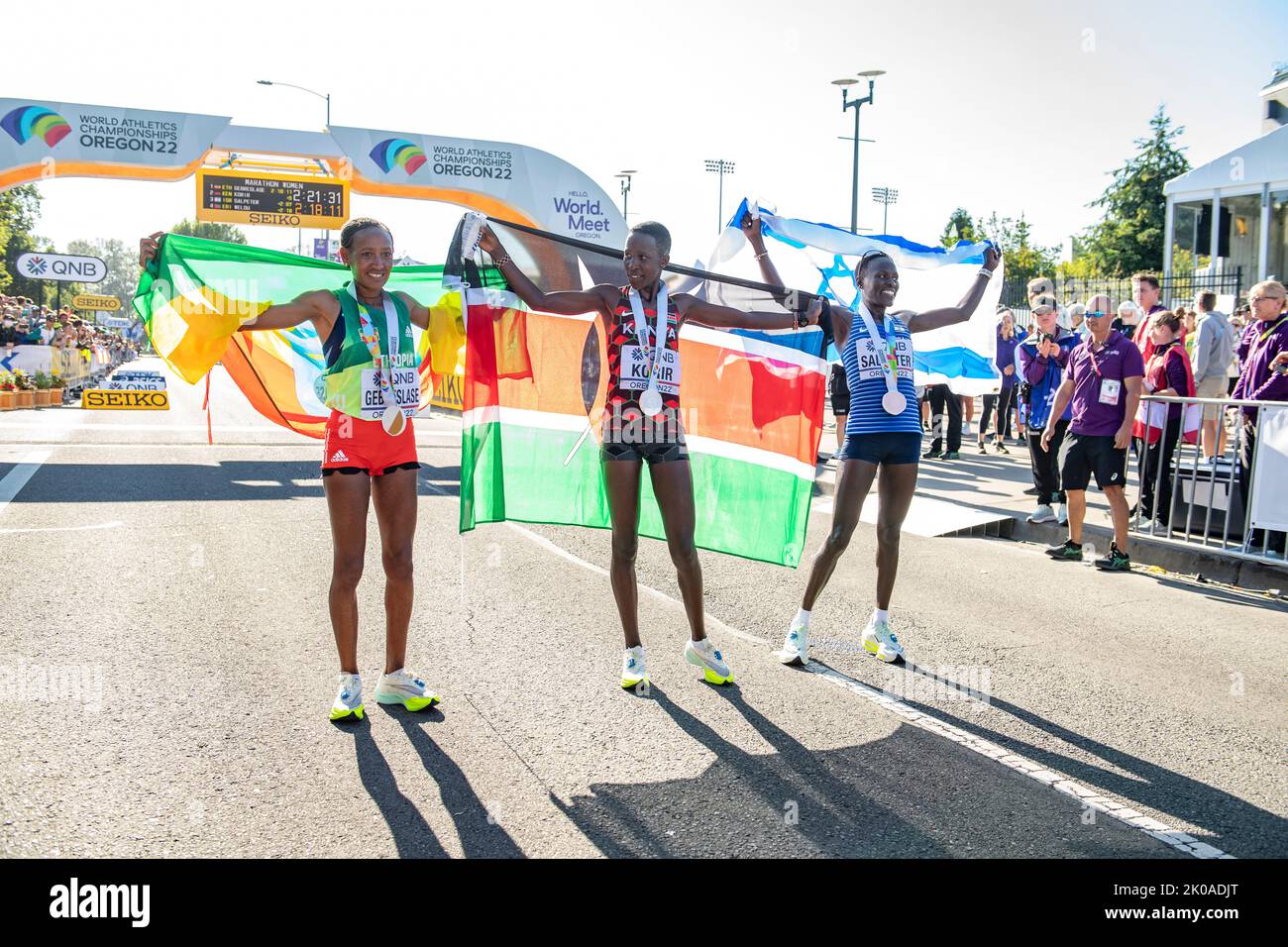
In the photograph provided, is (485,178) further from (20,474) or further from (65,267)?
(20,474)

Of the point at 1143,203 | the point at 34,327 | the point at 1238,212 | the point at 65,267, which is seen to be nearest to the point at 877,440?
the point at 65,267

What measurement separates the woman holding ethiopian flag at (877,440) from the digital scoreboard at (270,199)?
1863 cm

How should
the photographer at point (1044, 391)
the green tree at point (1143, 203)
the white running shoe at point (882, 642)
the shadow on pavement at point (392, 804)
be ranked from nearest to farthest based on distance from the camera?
the shadow on pavement at point (392, 804)
the white running shoe at point (882, 642)
the photographer at point (1044, 391)
the green tree at point (1143, 203)

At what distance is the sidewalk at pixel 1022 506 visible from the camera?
8.98 m

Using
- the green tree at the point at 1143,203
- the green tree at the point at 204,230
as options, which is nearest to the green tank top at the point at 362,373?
the green tree at the point at 1143,203

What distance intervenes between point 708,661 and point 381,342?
225cm

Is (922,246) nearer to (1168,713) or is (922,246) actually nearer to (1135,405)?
(1135,405)

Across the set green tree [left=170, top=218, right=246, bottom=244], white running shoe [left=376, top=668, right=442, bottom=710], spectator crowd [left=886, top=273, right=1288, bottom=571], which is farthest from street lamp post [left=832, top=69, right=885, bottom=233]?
green tree [left=170, top=218, right=246, bottom=244]

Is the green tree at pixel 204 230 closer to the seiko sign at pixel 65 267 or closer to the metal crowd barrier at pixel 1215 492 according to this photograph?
the seiko sign at pixel 65 267

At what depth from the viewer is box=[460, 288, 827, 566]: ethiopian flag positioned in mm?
5824

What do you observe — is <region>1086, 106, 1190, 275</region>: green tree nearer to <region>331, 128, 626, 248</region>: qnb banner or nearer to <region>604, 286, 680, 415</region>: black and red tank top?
<region>331, 128, 626, 248</region>: qnb banner

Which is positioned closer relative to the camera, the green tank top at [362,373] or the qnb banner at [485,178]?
the green tank top at [362,373]

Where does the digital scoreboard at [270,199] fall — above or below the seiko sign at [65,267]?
above

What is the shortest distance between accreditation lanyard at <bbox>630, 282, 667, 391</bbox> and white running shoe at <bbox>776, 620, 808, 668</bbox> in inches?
64.3
